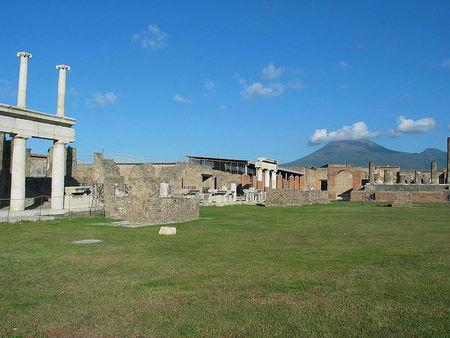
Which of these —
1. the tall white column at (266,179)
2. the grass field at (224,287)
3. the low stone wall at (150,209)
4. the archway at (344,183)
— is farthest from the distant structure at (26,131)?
the archway at (344,183)

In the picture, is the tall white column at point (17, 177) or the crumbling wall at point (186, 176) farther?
the crumbling wall at point (186, 176)

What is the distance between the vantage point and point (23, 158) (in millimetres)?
21188

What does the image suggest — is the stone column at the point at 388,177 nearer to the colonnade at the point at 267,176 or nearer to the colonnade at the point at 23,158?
the colonnade at the point at 267,176

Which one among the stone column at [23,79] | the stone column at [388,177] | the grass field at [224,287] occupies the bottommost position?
the grass field at [224,287]

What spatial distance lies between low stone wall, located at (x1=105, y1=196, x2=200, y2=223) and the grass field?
572 cm

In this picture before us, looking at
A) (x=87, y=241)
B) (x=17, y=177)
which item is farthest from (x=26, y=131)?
(x=87, y=241)

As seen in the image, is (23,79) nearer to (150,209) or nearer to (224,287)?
(150,209)

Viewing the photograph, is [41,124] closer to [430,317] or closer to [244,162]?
[430,317]

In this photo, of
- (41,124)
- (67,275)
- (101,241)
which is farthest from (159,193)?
(67,275)

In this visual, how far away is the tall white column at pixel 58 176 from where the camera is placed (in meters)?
22.5

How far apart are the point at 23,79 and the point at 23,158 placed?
370cm

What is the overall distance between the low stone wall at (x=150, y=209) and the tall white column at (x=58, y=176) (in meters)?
4.31

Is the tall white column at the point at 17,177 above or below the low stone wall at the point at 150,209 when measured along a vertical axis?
above

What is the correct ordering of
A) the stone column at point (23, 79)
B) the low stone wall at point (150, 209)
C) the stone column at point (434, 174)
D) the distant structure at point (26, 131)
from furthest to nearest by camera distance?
1. the stone column at point (434, 174)
2. the stone column at point (23, 79)
3. the distant structure at point (26, 131)
4. the low stone wall at point (150, 209)
